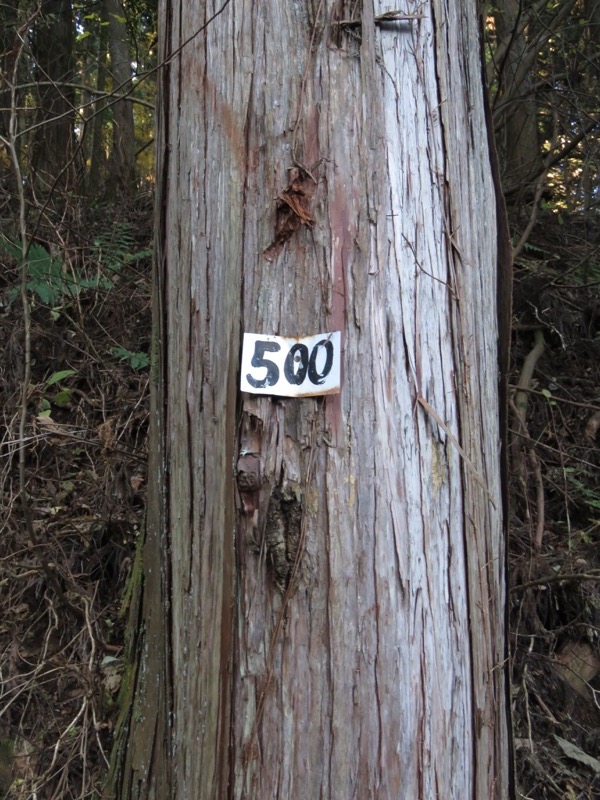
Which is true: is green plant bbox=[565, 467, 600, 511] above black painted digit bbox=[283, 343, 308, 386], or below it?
below

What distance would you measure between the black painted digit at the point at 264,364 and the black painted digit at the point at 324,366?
7 centimetres

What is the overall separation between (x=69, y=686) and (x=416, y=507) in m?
2.26

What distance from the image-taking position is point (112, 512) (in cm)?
327

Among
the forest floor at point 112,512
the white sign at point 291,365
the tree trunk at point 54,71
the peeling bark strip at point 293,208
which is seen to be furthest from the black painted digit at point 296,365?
the tree trunk at point 54,71

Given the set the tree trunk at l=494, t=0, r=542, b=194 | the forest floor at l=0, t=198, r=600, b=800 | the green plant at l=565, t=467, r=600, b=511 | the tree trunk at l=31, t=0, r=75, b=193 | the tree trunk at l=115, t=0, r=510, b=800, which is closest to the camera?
the tree trunk at l=115, t=0, r=510, b=800

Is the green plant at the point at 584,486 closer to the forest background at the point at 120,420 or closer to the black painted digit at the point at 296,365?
the forest background at the point at 120,420

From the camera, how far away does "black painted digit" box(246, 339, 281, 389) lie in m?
1.33

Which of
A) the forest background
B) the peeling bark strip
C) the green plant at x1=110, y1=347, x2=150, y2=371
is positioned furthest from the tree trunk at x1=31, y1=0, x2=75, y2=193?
the peeling bark strip

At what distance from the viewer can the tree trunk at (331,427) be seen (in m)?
1.25

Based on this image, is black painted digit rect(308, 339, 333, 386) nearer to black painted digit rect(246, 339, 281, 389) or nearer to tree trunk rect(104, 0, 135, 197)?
black painted digit rect(246, 339, 281, 389)

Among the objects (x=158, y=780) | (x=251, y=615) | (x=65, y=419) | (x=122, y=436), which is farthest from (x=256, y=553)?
(x=65, y=419)

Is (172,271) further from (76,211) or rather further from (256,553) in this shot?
A: (76,211)

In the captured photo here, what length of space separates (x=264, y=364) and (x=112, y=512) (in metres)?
2.21

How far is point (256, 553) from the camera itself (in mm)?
1296
